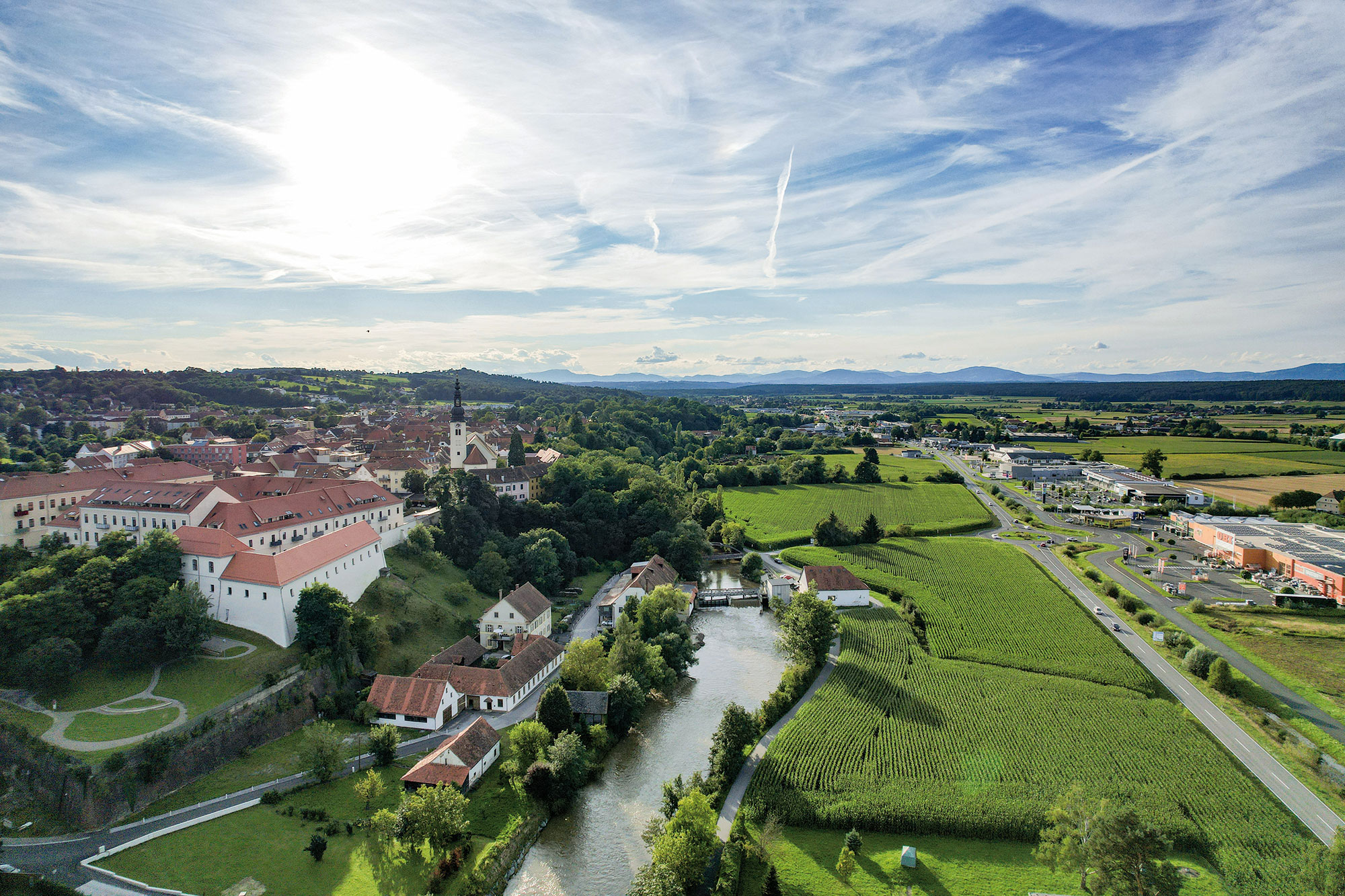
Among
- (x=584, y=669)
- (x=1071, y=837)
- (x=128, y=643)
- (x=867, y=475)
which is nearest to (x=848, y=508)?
(x=867, y=475)

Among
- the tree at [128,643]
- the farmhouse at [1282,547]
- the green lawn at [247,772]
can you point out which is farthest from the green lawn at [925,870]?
the farmhouse at [1282,547]

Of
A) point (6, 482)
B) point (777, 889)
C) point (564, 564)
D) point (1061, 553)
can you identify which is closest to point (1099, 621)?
point (1061, 553)

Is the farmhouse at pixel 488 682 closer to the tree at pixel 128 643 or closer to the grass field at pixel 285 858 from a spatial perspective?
the grass field at pixel 285 858

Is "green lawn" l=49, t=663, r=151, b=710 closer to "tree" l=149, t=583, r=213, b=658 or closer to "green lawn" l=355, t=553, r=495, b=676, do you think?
"tree" l=149, t=583, r=213, b=658

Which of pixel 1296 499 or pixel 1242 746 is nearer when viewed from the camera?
pixel 1242 746

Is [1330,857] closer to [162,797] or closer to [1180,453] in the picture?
[162,797]

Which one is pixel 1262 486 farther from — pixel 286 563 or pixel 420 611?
pixel 286 563
